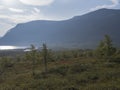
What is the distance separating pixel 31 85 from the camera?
65.9 metres

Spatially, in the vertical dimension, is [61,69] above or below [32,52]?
below

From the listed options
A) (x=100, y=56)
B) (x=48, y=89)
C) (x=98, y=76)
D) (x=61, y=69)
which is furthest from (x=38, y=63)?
(x=48, y=89)

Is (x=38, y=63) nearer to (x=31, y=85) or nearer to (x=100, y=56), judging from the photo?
(x=100, y=56)

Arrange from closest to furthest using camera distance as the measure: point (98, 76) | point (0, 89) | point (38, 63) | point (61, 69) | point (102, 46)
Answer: point (0, 89), point (98, 76), point (61, 69), point (102, 46), point (38, 63)

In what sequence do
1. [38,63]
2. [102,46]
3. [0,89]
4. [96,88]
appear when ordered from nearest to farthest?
[96,88] < [0,89] < [102,46] < [38,63]

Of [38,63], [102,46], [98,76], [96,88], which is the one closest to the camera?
[96,88]

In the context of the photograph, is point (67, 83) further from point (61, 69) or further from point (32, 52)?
point (32, 52)

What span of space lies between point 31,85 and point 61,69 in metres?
26.0

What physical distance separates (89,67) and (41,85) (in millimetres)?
30871

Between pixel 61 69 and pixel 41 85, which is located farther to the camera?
pixel 61 69

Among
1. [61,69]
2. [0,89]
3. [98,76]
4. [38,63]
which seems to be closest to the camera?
[0,89]

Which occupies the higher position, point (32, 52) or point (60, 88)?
point (32, 52)

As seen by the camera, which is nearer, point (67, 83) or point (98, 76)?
point (67, 83)

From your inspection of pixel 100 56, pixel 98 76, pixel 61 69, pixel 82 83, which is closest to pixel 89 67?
pixel 61 69
